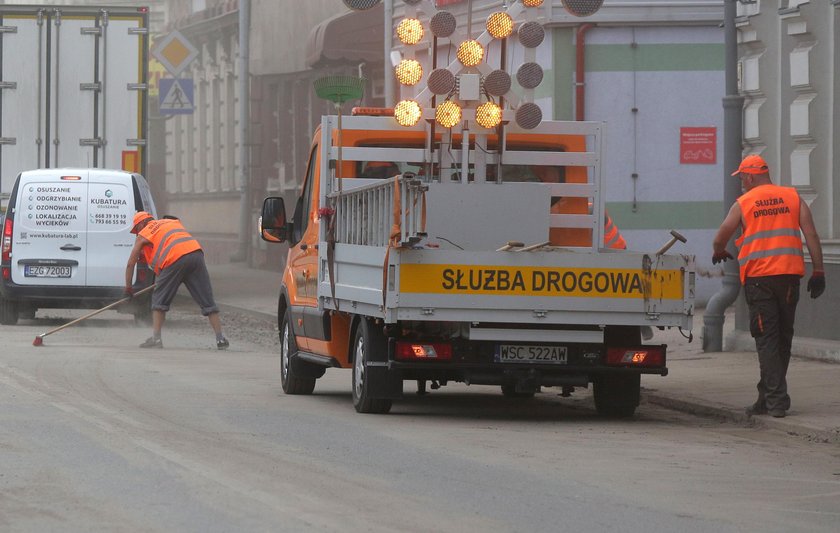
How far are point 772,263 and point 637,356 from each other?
1.16 metres

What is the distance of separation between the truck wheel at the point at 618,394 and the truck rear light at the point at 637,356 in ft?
1.16

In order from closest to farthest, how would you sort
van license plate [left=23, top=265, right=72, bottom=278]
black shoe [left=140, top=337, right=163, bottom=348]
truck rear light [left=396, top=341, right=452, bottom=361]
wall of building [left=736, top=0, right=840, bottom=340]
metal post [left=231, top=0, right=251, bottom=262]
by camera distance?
truck rear light [left=396, top=341, right=452, bottom=361]
wall of building [left=736, top=0, right=840, bottom=340]
black shoe [left=140, top=337, right=163, bottom=348]
van license plate [left=23, top=265, right=72, bottom=278]
metal post [left=231, top=0, right=251, bottom=262]

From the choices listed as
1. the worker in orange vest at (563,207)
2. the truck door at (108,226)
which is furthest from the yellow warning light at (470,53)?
the truck door at (108,226)

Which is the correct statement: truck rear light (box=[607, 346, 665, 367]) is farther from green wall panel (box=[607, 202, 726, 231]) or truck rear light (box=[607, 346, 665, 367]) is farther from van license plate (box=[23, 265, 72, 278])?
green wall panel (box=[607, 202, 726, 231])

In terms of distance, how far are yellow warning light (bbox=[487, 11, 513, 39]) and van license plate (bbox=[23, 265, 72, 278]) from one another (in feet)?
34.5

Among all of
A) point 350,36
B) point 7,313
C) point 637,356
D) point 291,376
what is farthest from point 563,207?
point 350,36

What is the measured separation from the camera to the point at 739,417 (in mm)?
12516

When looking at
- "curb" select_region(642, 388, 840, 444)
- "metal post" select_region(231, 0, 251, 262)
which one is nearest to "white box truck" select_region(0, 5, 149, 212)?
"metal post" select_region(231, 0, 251, 262)

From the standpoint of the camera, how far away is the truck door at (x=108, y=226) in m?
22.3

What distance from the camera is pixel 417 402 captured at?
13883mm

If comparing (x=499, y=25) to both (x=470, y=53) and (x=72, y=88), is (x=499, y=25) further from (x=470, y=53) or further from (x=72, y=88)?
(x=72, y=88)

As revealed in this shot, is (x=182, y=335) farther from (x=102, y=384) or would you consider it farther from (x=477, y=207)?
(x=477, y=207)

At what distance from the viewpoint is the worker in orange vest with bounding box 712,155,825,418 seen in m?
12.4

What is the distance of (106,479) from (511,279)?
3618 mm
